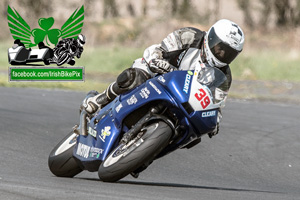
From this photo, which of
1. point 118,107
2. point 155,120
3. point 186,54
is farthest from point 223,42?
point 118,107

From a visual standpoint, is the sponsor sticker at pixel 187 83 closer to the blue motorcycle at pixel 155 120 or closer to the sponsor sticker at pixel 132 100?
the blue motorcycle at pixel 155 120

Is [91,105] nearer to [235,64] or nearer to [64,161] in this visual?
[64,161]

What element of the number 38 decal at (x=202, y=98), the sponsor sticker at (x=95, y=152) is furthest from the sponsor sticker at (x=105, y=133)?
the number 38 decal at (x=202, y=98)

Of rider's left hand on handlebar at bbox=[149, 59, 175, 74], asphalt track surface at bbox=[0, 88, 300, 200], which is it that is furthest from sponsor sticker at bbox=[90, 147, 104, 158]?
rider's left hand on handlebar at bbox=[149, 59, 175, 74]

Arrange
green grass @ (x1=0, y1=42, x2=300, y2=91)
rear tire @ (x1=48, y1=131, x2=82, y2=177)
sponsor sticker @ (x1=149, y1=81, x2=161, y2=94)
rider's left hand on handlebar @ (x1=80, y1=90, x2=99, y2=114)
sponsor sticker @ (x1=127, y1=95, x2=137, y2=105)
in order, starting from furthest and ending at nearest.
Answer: green grass @ (x1=0, y1=42, x2=300, y2=91) → rear tire @ (x1=48, y1=131, x2=82, y2=177) → rider's left hand on handlebar @ (x1=80, y1=90, x2=99, y2=114) → sponsor sticker @ (x1=127, y1=95, x2=137, y2=105) → sponsor sticker @ (x1=149, y1=81, x2=161, y2=94)

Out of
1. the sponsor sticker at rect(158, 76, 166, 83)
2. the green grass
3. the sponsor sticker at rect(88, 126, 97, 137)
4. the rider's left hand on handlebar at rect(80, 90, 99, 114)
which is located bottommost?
the green grass

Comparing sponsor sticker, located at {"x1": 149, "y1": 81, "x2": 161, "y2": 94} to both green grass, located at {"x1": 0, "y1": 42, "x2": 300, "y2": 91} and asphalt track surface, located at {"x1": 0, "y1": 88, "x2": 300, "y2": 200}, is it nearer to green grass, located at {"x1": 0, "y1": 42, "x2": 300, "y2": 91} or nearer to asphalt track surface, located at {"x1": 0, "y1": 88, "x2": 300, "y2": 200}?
asphalt track surface, located at {"x1": 0, "y1": 88, "x2": 300, "y2": 200}

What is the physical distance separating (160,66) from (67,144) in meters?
1.47

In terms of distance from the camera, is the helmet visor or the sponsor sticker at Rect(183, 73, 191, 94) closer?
the sponsor sticker at Rect(183, 73, 191, 94)

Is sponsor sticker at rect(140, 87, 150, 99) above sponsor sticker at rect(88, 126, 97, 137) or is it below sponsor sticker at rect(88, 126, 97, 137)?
above

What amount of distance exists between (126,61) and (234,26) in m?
18.3

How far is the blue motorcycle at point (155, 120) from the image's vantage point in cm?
579

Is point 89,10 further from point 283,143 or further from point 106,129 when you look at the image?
point 106,129

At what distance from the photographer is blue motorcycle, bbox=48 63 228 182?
5.79 metres
